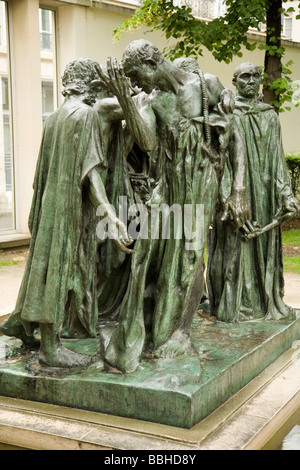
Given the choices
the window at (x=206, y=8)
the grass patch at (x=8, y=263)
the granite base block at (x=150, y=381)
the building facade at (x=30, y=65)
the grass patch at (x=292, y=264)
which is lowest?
the grass patch at (x=292, y=264)

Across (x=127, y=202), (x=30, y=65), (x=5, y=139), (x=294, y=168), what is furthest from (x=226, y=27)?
(x=127, y=202)

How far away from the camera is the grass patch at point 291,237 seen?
12391mm

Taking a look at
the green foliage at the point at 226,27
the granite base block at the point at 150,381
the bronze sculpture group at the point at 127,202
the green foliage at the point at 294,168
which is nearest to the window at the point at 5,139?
the green foliage at the point at 226,27

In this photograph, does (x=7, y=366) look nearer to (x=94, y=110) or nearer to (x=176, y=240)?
(x=176, y=240)

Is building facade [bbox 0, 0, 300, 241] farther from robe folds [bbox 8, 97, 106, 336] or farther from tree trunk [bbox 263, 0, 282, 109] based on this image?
robe folds [bbox 8, 97, 106, 336]

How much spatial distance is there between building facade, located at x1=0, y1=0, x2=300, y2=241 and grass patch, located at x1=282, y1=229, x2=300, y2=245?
4546 mm

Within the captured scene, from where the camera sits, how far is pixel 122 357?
409 centimetres

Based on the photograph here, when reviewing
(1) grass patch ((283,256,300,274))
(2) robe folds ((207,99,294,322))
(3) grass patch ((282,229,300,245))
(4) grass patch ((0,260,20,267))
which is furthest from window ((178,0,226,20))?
(2) robe folds ((207,99,294,322))

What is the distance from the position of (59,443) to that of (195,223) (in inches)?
60.8

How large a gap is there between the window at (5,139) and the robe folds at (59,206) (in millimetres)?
7144

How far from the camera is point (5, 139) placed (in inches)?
437

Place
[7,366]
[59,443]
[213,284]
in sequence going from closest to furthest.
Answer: [59,443] → [7,366] → [213,284]

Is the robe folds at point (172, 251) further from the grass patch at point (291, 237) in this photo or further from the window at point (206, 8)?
the window at point (206, 8)

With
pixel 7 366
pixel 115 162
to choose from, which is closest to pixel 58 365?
pixel 7 366
